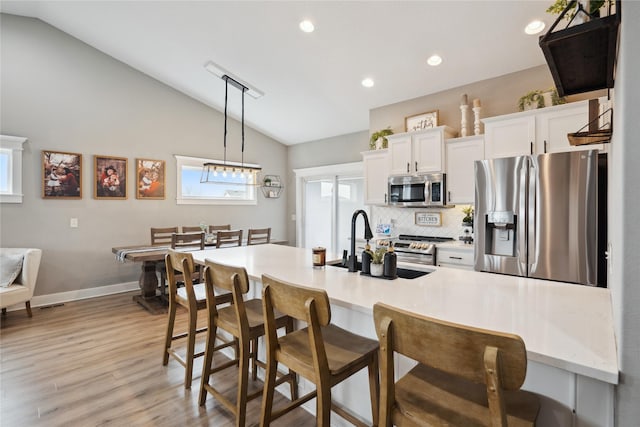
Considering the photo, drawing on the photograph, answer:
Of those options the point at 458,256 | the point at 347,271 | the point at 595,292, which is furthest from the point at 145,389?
the point at 458,256

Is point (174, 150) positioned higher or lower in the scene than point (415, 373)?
higher

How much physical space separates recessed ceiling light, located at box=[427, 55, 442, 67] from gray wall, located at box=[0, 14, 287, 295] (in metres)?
4.06

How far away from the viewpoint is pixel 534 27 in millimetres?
2949

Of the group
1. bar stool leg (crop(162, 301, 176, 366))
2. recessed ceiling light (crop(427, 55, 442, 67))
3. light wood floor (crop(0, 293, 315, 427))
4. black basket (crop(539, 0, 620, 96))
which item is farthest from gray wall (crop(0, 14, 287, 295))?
black basket (crop(539, 0, 620, 96))

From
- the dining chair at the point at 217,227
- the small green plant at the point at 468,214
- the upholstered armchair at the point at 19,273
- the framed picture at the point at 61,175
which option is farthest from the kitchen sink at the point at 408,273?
the framed picture at the point at 61,175

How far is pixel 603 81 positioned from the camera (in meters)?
1.27

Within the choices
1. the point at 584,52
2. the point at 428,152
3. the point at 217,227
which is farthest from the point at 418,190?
the point at 217,227

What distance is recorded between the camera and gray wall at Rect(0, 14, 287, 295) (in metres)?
4.12

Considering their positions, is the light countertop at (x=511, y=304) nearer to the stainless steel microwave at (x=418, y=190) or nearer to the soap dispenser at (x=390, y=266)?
the soap dispenser at (x=390, y=266)

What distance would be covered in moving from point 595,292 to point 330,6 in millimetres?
3111

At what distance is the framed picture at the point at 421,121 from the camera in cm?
421

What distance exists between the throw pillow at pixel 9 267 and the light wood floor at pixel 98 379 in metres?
0.50

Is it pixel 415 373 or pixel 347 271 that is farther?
pixel 347 271

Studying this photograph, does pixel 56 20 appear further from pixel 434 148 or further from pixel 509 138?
pixel 509 138
